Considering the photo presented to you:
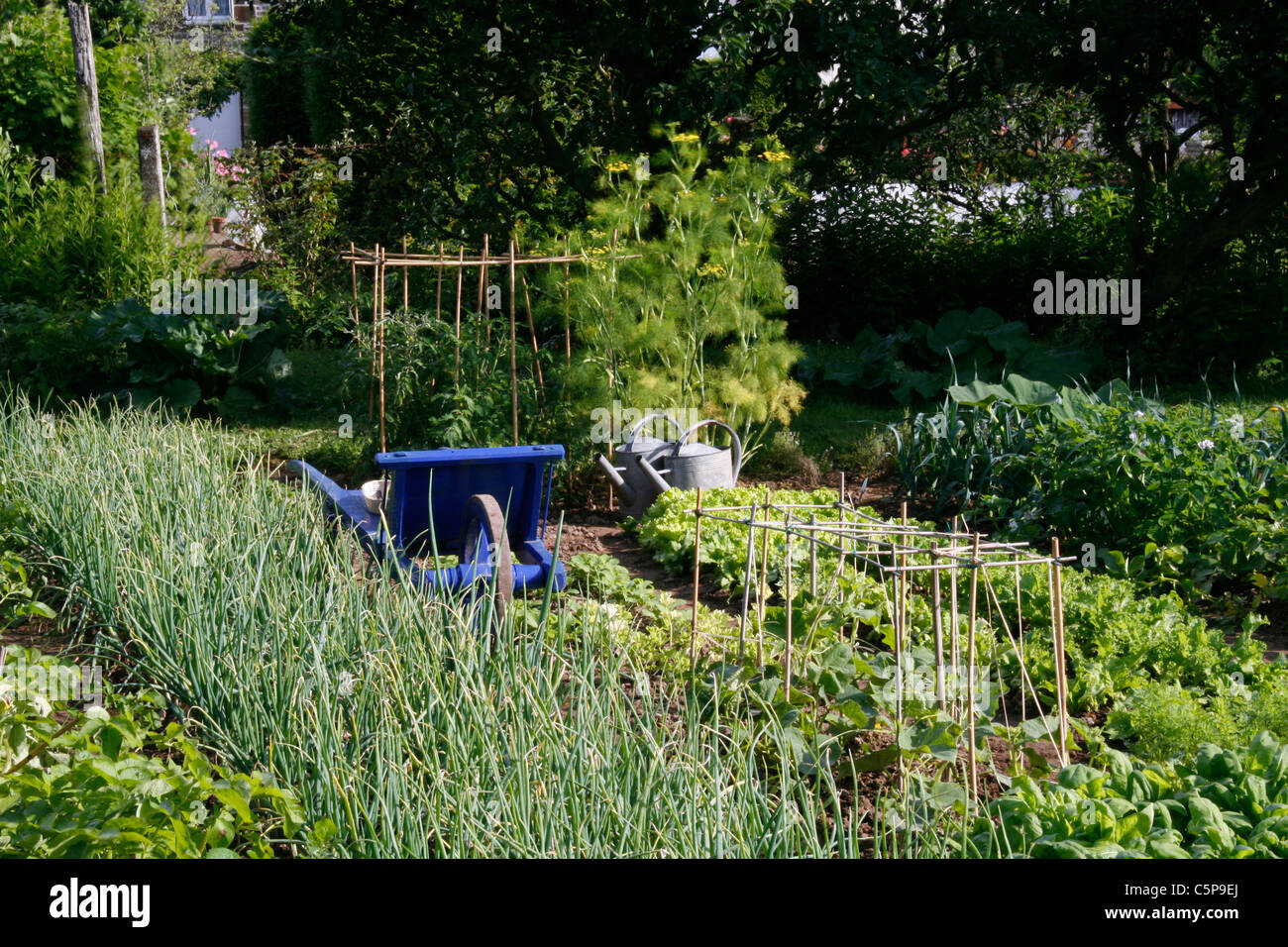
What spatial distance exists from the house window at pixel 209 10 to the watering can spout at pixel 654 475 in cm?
2760

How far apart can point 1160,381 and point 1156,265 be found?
950 mm

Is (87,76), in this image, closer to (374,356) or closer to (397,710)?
(374,356)

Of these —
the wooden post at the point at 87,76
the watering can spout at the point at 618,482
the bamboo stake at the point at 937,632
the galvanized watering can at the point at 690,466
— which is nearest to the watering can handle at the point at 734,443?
→ the galvanized watering can at the point at 690,466

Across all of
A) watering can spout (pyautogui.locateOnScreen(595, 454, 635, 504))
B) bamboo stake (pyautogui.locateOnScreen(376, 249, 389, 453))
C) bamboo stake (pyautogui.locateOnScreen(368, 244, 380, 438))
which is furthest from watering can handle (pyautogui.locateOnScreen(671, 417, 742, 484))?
bamboo stake (pyautogui.locateOnScreen(368, 244, 380, 438))

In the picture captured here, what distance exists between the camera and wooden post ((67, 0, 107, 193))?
1063cm

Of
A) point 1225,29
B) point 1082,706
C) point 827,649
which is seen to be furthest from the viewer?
point 1225,29

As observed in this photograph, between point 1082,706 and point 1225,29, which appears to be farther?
point 1225,29

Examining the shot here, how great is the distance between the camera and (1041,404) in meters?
5.95

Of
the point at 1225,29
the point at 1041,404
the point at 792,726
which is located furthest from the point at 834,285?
the point at 792,726

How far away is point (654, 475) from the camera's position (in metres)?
5.90

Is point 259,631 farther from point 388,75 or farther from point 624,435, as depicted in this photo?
point 388,75

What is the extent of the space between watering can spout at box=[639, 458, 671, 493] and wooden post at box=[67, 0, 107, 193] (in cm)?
736

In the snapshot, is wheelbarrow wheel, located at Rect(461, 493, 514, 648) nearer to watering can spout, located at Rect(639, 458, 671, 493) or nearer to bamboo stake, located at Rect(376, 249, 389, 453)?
bamboo stake, located at Rect(376, 249, 389, 453)

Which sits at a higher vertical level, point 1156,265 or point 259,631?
point 1156,265
